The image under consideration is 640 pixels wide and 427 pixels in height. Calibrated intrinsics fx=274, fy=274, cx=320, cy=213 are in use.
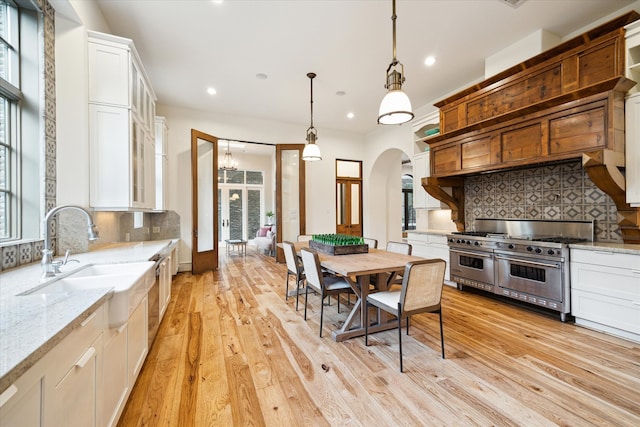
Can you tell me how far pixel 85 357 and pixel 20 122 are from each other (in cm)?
205

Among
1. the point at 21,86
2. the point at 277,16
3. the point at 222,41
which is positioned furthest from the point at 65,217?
the point at 277,16

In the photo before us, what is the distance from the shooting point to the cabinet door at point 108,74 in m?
2.58

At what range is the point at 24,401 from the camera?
0.77m

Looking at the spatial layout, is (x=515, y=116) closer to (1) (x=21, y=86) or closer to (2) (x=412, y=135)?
(2) (x=412, y=135)

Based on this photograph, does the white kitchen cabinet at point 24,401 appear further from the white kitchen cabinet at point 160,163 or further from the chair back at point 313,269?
the white kitchen cabinet at point 160,163

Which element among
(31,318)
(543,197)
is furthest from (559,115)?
(31,318)

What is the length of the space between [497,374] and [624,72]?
2927 millimetres

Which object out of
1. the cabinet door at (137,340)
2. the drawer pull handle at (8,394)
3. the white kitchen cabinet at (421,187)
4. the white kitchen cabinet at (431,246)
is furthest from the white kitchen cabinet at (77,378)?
the white kitchen cabinet at (421,187)

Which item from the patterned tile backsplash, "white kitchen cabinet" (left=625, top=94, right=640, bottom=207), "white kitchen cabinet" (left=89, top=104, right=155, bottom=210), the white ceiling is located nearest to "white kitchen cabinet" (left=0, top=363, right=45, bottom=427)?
"white kitchen cabinet" (left=89, top=104, right=155, bottom=210)

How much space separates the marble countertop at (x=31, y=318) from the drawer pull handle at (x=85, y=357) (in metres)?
0.17

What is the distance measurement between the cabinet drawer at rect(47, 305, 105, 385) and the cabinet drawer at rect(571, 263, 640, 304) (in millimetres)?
3956

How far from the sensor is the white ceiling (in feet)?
9.27

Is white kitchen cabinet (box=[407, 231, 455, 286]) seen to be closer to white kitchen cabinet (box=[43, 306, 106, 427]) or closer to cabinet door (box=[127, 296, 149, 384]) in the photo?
cabinet door (box=[127, 296, 149, 384])

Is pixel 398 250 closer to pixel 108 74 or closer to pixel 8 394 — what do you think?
pixel 8 394
